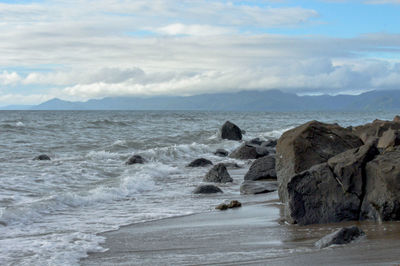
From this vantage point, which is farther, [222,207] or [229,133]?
[229,133]

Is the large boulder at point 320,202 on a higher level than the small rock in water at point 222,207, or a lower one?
higher

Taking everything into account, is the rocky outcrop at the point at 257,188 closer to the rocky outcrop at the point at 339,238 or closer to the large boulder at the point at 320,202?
the large boulder at the point at 320,202

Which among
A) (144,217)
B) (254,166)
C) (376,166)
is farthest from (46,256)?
(254,166)

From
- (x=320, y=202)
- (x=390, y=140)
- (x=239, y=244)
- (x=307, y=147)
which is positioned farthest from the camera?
(x=390, y=140)

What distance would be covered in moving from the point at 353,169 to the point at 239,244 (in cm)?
222

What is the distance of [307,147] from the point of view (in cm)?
945

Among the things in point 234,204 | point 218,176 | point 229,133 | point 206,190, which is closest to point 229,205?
point 234,204

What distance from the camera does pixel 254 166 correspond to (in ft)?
44.7

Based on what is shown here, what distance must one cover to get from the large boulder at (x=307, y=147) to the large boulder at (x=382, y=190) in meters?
1.71

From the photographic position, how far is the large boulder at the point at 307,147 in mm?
9359

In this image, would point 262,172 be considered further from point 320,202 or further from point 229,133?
point 229,133

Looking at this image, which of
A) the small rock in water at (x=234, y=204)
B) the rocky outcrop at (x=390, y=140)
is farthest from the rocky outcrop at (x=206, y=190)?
the rocky outcrop at (x=390, y=140)

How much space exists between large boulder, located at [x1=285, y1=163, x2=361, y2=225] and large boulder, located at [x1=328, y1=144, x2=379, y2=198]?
3.3 inches

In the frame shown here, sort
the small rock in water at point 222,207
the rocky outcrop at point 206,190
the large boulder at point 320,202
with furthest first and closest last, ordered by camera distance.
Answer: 1. the rocky outcrop at point 206,190
2. the small rock in water at point 222,207
3. the large boulder at point 320,202
